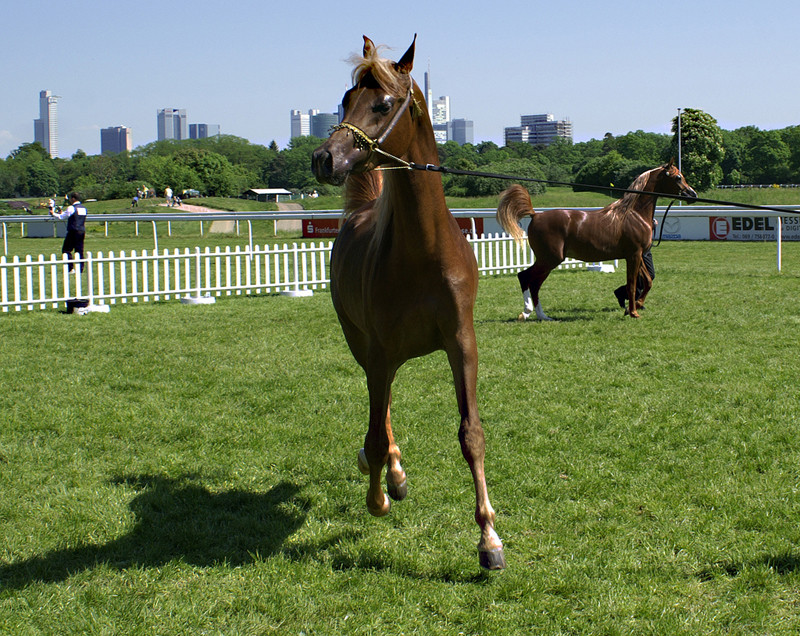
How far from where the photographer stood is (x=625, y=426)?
20.0ft

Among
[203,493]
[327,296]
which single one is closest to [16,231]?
[327,296]

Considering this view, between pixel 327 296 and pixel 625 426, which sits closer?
pixel 625 426

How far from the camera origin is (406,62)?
3.59 metres

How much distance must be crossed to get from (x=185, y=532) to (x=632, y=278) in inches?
356

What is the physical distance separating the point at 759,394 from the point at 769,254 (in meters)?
18.2

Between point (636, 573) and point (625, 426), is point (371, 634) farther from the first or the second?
point (625, 426)

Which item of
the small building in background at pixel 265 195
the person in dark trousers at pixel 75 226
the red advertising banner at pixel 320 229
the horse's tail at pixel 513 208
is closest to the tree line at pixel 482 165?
the small building in background at pixel 265 195

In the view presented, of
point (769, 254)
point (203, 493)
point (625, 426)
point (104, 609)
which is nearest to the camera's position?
point (104, 609)

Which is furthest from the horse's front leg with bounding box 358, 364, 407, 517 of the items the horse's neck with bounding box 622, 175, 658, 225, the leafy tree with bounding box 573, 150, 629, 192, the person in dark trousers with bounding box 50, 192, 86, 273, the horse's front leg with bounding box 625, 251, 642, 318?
the leafy tree with bounding box 573, 150, 629, 192

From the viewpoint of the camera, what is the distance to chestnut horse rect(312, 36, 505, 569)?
11.4ft

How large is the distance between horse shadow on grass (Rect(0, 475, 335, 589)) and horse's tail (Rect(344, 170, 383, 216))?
2.26 meters

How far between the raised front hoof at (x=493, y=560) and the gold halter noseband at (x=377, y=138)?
193 centimetres

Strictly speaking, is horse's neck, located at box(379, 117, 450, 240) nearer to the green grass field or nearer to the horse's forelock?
the horse's forelock

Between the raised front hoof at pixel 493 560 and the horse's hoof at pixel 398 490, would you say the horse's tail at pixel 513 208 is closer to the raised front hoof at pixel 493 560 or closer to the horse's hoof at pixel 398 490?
the horse's hoof at pixel 398 490
